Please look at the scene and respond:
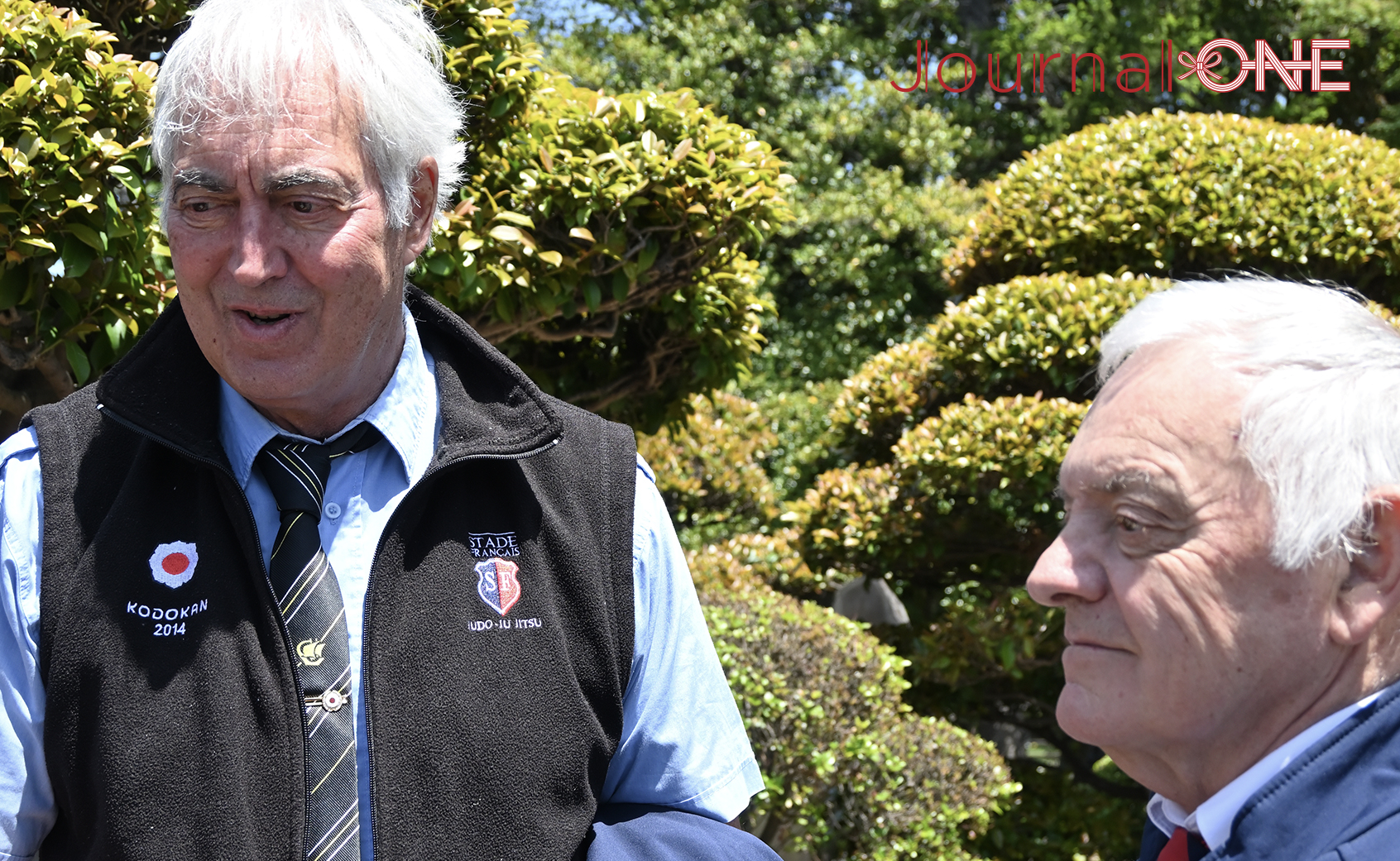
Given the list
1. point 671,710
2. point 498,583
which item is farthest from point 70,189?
point 671,710

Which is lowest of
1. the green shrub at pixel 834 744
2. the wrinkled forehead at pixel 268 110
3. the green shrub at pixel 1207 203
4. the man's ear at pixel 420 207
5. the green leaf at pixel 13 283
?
the green shrub at pixel 834 744

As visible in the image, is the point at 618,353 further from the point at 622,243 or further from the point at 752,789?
the point at 752,789

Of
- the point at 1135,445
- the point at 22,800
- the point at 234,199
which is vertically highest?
the point at 234,199

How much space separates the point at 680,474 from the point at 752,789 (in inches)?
206

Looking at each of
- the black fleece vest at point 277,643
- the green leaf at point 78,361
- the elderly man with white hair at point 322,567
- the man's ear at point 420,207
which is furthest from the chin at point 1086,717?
the green leaf at point 78,361

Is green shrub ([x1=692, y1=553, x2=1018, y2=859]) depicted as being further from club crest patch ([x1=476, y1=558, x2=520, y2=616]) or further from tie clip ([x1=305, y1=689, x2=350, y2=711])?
tie clip ([x1=305, y1=689, x2=350, y2=711])

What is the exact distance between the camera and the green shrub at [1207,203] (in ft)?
19.6

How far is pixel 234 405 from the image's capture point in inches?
74.5

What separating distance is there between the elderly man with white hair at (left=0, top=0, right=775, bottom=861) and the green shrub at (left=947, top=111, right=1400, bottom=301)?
15.2ft

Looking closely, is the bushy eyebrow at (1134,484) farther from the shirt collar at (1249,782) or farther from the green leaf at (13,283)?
the green leaf at (13,283)

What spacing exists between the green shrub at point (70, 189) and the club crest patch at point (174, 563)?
51.9 inches

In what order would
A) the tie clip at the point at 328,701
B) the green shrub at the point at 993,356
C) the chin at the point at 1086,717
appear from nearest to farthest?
the chin at the point at 1086,717, the tie clip at the point at 328,701, the green shrub at the point at 993,356

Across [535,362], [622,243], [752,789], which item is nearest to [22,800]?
[752,789]

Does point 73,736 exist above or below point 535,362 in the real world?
above
